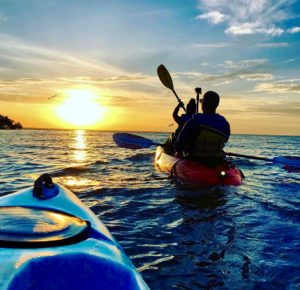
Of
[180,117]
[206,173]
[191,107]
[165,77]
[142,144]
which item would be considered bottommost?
[206,173]

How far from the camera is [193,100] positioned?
10672 mm

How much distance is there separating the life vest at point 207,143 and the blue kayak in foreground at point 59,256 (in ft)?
17.3

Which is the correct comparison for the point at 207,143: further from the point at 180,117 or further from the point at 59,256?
the point at 59,256

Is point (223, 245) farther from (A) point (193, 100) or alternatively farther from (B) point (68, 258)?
(A) point (193, 100)

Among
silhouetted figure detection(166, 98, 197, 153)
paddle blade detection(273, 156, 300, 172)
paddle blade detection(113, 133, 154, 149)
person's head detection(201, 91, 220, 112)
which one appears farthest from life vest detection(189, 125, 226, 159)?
paddle blade detection(113, 133, 154, 149)

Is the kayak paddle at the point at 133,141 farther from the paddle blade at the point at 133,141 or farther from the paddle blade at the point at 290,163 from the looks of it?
the paddle blade at the point at 290,163

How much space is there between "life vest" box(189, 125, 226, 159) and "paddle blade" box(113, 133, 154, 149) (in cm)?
245

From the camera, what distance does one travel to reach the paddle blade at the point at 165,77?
12898 mm

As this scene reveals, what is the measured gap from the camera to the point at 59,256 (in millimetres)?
1791

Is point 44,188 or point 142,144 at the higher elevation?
point 142,144

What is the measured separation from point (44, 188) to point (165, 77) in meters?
10.1

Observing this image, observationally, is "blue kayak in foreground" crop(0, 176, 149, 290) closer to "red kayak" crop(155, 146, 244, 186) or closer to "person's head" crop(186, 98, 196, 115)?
"red kayak" crop(155, 146, 244, 186)

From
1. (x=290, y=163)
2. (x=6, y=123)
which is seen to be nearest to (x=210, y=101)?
(x=290, y=163)

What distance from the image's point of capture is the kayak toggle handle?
10.8ft
